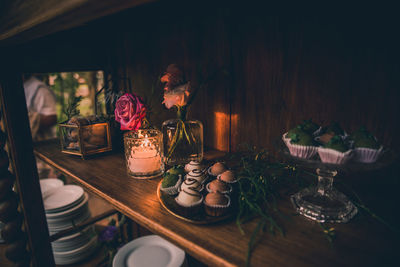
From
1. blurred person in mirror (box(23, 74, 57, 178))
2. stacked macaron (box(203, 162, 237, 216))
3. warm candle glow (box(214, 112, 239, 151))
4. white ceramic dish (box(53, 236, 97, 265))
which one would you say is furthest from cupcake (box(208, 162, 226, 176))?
blurred person in mirror (box(23, 74, 57, 178))

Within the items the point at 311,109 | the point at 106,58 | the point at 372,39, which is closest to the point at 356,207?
the point at 311,109

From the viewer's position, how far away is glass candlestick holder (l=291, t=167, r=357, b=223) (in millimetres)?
561

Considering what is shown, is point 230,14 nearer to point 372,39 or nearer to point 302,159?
point 372,39

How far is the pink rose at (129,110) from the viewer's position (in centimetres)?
83

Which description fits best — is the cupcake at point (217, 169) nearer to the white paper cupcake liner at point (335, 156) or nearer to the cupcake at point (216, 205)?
the cupcake at point (216, 205)

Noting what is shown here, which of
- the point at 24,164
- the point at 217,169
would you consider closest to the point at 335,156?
the point at 217,169

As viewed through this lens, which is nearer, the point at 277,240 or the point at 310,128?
the point at 277,240

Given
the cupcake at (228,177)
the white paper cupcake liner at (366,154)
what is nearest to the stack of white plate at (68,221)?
the cupcake at (228,177)

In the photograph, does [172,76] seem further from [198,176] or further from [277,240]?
[277,240]

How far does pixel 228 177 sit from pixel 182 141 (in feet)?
0.98

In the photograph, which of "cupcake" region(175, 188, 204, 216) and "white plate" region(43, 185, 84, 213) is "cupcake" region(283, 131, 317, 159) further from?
"white plate" region(43, 185, 84, 213)

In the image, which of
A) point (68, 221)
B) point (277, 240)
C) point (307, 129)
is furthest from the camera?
point (68, 221)

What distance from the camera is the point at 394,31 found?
57cm

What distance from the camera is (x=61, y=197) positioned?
56.6 inches
